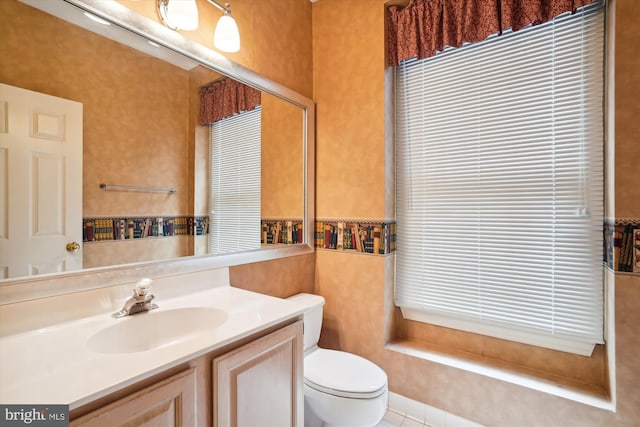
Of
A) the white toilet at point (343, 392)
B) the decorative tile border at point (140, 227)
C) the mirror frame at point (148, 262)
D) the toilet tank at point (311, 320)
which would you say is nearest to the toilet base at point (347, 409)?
the white toilet at point (343, 392)

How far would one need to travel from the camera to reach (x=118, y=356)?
2.44 feet

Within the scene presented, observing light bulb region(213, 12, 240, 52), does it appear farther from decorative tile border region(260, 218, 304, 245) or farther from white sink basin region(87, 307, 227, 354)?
white sink basin region(87, 307, 227, 354)

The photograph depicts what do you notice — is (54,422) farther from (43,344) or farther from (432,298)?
(432,298)

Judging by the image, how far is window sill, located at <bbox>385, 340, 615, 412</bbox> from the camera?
1.34 m

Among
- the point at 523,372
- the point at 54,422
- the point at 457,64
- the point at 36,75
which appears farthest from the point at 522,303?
the point at 36,75

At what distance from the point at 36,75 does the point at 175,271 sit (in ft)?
2.69

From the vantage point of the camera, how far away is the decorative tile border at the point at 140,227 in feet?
3.55

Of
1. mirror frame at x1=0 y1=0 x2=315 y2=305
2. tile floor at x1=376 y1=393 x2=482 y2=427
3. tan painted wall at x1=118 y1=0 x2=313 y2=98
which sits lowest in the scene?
tile floor at x1=376 y1=393 x2=482 y2=427

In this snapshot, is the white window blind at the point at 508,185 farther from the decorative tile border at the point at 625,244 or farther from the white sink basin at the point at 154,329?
the white sink basin at the point at 154,329

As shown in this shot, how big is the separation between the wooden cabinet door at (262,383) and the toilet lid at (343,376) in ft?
0.75

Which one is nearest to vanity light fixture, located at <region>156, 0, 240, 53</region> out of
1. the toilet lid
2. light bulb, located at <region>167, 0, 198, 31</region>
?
light bulb, located at <region>167, 0, 198, 31</region>

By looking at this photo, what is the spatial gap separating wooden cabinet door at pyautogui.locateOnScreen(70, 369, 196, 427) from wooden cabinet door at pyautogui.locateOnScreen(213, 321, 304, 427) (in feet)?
0.27

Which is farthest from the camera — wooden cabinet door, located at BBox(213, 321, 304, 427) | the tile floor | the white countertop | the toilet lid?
the tile floor

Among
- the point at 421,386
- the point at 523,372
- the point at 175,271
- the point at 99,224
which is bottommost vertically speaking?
the point at 421,386
